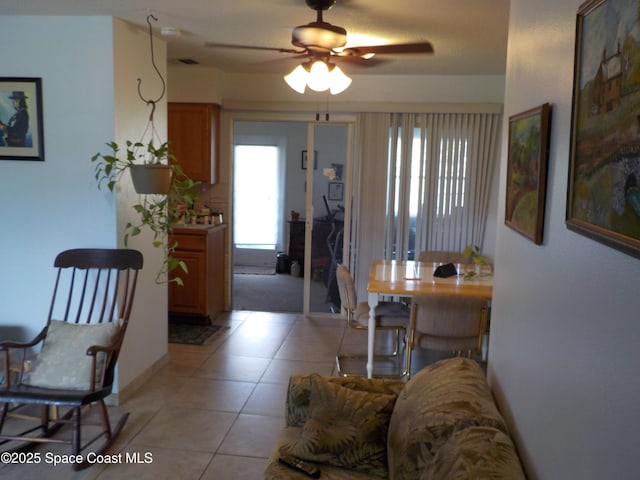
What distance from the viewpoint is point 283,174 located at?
8.09 metres

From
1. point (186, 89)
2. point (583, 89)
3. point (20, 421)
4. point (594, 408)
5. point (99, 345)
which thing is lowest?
point (20, 421)

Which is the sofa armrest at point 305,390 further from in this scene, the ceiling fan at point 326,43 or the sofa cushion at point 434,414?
the ceiling fan at point 326,43

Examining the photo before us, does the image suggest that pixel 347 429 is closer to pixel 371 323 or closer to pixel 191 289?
pixel 371 323

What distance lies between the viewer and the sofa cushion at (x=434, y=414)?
177 cm

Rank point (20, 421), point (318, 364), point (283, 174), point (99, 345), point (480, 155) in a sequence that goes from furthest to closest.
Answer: point (283, 174) → point (480, 155) → point (318, 364) → point (20, 421) → point (99, 345)

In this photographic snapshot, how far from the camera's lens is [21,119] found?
3.41m

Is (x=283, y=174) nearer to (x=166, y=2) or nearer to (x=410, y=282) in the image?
(x=410, y=282)

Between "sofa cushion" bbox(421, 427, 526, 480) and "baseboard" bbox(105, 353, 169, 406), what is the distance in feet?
7.93

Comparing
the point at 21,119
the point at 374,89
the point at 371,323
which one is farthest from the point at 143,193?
the point at 374,89

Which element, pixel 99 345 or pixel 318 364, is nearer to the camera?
pixel 99 345

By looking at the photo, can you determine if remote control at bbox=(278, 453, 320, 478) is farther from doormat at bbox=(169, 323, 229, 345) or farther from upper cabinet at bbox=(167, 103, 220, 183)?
upper cabinet at bbox=(167, 103, 220, 183)

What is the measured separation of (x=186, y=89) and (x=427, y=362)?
11.3 ft

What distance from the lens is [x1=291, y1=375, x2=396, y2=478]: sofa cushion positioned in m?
2.16

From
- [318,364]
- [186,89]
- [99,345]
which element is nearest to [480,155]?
[318,364]
